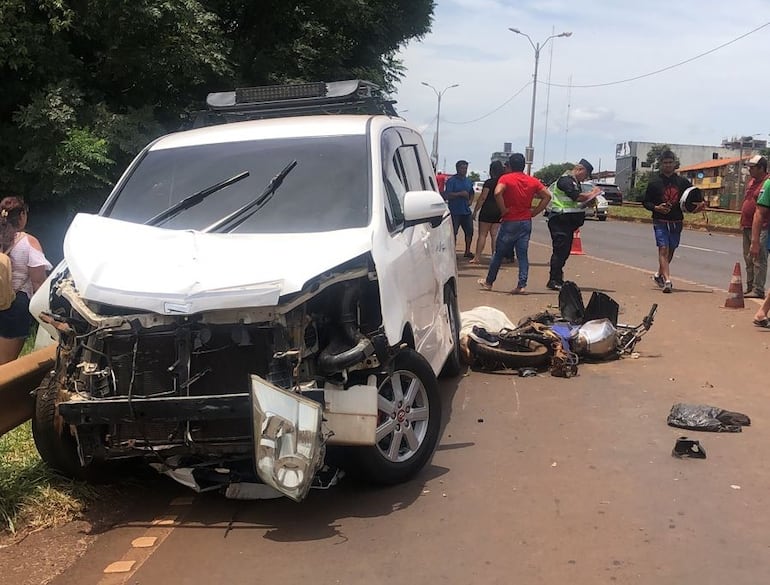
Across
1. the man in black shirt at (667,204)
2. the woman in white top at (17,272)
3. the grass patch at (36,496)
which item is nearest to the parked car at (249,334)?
the grass patch at (36,496)

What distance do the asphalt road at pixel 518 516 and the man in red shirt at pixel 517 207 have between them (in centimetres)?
479

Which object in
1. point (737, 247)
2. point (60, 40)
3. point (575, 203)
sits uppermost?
point (60, 40)

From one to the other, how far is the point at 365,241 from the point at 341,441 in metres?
1.08

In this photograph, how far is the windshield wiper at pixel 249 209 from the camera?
4688 millimetres

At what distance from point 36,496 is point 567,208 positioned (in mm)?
8511

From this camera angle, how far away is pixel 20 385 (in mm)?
4742

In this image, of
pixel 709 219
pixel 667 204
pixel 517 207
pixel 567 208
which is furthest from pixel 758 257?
pixel 709 219

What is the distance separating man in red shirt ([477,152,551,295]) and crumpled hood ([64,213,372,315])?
6622 mm

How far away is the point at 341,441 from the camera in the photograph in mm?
4051

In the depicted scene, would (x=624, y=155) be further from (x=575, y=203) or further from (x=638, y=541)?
(x=638, y=541)

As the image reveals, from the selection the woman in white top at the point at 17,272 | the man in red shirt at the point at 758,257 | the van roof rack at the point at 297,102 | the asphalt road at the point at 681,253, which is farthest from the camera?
the asphalt road at the point at 681,253

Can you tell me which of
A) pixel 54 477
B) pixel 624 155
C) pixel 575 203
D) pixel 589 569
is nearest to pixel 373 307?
pixel 589 569

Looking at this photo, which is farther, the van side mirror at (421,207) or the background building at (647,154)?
the background building at (647,154)

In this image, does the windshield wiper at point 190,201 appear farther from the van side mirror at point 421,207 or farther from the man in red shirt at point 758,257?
the man in red shirt at point 758,257
